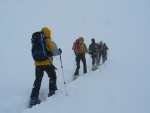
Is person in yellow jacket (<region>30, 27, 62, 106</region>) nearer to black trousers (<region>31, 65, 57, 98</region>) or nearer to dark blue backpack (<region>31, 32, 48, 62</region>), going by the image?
black trousers (<region>31, 65, 57, 98</region>)

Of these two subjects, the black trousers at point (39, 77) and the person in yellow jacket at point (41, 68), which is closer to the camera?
the person in yellow jacket at point (41, 68)

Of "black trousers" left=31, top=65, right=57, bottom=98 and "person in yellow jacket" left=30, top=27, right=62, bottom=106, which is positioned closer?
"person in yellow jacket" left=30, top=27, right=62, bottom=106

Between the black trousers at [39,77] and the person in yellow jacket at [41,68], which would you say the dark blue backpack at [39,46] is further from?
the black trousers at [39,77]

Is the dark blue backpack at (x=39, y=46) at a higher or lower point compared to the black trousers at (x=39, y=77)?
higher

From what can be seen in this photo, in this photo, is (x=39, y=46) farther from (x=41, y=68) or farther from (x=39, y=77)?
(x=39, y=77)

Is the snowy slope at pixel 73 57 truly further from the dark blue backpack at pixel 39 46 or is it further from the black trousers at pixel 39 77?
the dark blue backpack at pixel 39 46

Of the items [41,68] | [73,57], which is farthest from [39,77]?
[73,57]

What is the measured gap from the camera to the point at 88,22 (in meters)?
41.6

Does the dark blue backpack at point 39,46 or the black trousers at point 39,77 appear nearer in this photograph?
the dark blue backpack at point 39,46

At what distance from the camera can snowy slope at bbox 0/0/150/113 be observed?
7.27 meters

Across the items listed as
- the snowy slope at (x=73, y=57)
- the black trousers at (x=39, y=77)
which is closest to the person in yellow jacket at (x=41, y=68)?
the black trousers at (x=39, y=77)

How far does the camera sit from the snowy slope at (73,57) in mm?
7268

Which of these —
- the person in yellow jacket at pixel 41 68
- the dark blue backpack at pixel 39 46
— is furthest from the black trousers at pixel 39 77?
the dark blue backpack at pixel 39 46

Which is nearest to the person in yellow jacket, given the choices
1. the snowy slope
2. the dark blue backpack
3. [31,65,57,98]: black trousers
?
[31,65,57,98]: black trousers
